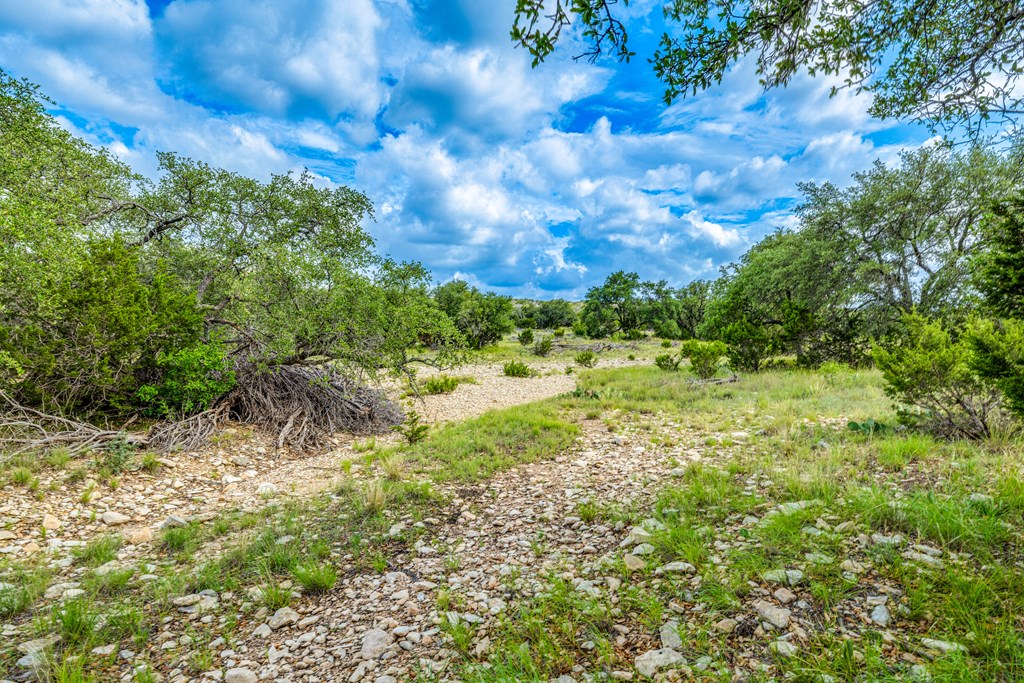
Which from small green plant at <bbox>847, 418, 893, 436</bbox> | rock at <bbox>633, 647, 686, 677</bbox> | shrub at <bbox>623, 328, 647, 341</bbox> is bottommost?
rock at <bbox>633, 647, 686, 677</bbox>

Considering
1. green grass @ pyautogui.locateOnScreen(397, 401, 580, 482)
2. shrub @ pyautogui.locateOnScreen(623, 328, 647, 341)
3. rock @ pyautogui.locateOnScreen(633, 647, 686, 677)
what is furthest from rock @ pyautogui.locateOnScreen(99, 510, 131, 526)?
shrub @ pyautogui.locateOnScreen(623, 328, 647, 341)

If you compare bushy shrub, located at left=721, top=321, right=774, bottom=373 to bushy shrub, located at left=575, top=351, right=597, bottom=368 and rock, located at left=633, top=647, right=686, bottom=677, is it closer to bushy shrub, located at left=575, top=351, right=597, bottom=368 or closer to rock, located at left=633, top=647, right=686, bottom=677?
bushy shrub, located at left=575, top=351, right=597, bottom=368

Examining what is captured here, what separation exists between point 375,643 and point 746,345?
16873mm

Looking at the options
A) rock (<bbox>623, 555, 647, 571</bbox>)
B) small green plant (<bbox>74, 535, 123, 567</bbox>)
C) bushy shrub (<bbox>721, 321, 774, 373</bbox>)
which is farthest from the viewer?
bushy shrub (<bbox>721, 321, 774, 373</bbox>)

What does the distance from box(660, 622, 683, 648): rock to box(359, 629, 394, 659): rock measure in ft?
6.15

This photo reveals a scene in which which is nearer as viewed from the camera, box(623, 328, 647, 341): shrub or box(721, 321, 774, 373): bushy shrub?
box(721, 321, 774, 373): bushy shrub

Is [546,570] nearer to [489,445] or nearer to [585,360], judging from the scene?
[489,445]

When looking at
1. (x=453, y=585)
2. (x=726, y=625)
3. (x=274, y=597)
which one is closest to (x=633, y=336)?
(x=453, y=585)

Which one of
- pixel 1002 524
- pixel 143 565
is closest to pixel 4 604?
pixel 143 565

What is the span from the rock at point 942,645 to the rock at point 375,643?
3.30 metres

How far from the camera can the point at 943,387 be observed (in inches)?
242

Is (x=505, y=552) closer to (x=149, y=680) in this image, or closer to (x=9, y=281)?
(x=149, y=680)

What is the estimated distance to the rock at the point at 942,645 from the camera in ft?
7.68

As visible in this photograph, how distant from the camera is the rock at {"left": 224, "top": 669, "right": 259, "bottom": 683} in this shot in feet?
8.93
